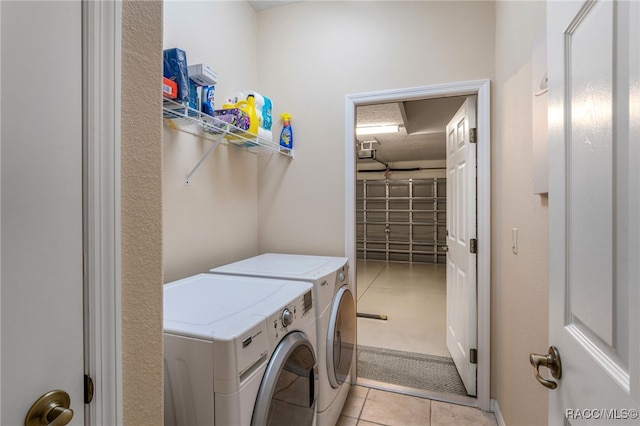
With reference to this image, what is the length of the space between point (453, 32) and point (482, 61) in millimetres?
271

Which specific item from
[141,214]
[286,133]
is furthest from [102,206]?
[286,133]

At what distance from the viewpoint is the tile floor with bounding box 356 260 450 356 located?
9.17 feet

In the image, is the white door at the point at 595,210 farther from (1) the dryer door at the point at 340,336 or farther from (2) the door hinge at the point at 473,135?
(2) the door hinge at the point at 473,135

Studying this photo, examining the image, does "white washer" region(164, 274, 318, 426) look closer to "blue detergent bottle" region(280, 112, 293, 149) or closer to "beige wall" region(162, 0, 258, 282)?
"beige wall" region(162, 0, 258, 282)

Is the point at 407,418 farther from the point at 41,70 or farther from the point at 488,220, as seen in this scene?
the point at 41,70

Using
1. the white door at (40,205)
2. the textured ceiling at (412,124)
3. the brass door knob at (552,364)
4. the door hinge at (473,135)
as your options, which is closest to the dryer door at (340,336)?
the brass door knob at (552,364)

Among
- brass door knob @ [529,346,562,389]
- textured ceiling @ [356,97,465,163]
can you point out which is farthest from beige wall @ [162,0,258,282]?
brass door knob @ [529,346,562,389]

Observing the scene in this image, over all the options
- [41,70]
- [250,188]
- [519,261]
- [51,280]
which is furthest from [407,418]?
[41,70]

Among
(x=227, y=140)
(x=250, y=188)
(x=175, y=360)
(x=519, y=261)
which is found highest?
(x=227, y=140)

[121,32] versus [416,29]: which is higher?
[416,29]

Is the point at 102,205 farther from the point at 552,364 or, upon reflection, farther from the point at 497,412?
the point at 497,412

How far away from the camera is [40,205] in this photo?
Answer: 17.1 inches

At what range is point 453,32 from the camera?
1915mm

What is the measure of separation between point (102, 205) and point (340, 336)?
1.41 m
